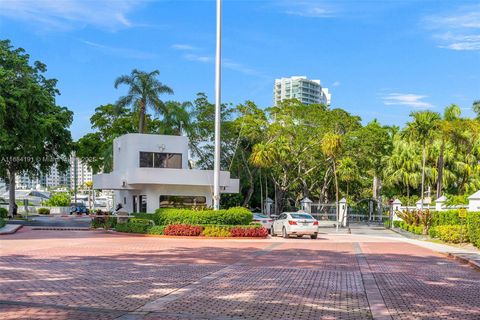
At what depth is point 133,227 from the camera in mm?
31141

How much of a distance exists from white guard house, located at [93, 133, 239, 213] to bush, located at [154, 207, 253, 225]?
5.13m

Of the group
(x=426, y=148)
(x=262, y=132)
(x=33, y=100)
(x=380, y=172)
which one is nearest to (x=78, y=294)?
(x=33, y=100)

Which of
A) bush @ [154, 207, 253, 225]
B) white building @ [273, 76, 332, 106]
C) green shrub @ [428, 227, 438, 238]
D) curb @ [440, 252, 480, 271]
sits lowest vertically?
green shrub @ [428, 227, 438, 238]

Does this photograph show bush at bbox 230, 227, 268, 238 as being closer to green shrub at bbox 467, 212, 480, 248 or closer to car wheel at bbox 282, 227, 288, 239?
car wheel at bbox 282, 227, 288, 239

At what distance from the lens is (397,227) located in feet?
147

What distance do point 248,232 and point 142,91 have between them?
→ 24268mm

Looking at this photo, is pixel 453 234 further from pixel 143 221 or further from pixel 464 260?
pixel 143 221

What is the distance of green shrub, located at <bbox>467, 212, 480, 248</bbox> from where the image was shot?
2412 centimetres

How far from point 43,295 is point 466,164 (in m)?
57.2

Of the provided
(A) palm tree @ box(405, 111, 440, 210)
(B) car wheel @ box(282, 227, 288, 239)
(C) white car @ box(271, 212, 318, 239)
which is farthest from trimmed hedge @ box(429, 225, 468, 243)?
(A) palm tree @ box(405, 111, 440, 210)

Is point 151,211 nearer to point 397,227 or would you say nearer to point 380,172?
point 397,227

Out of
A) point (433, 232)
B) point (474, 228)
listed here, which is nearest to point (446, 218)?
point (433, 232)

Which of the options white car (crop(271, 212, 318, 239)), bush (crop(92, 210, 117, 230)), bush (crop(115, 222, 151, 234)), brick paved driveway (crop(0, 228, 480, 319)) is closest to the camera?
brick paved driveway (crop(0, 228, 480, 319))

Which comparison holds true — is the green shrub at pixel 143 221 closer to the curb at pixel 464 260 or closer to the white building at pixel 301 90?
the curb at pixel 464 260
